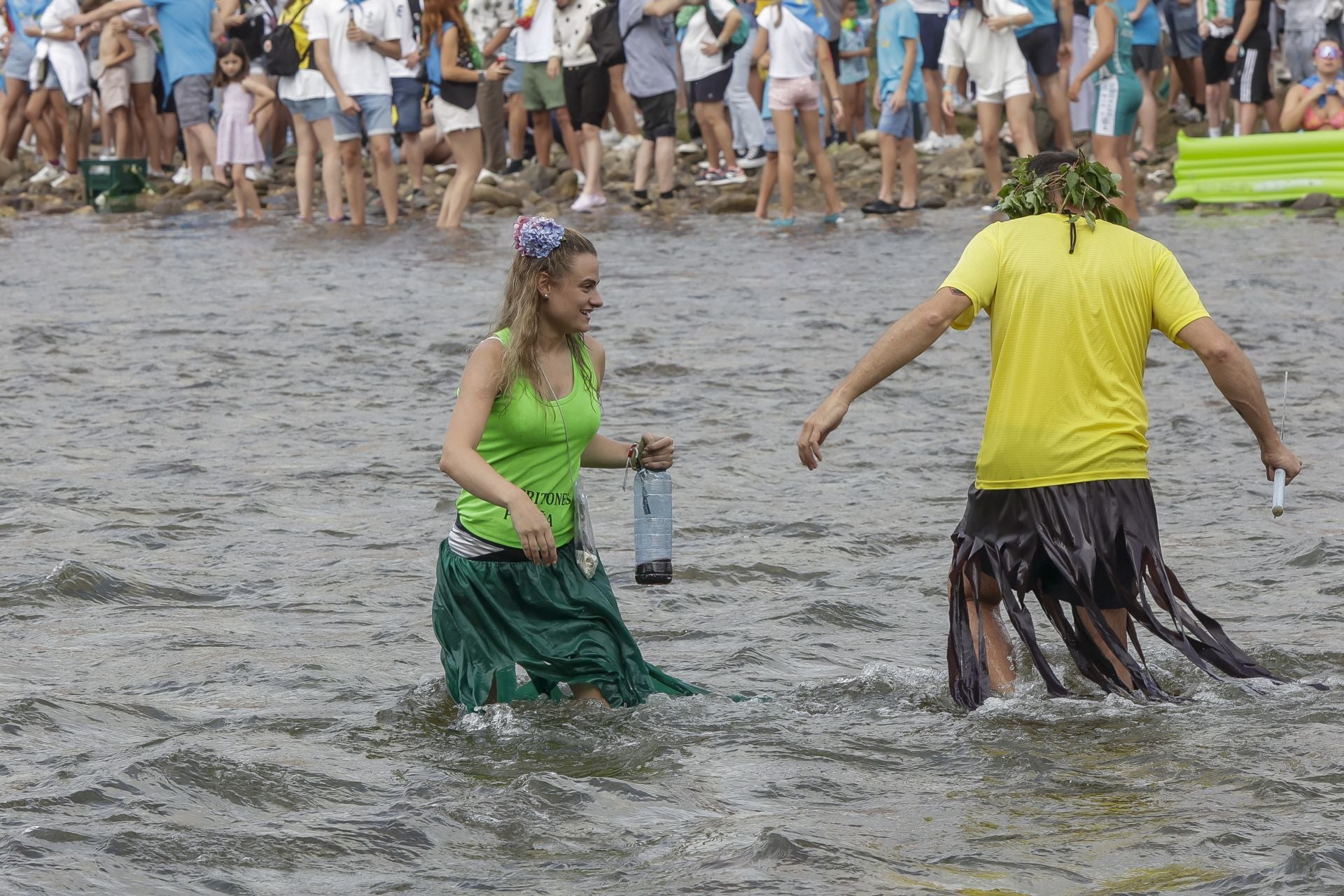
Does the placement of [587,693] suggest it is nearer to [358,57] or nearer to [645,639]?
[645,639]

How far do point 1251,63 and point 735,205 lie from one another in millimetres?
5044

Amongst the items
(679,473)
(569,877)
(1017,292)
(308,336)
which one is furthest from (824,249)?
(569,877)

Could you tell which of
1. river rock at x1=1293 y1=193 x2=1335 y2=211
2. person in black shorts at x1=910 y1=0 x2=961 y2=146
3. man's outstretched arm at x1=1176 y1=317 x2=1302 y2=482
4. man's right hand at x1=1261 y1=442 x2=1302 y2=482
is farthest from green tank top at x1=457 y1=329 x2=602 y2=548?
river rock at x1=1293 y1=193 x2=1335 y2=211

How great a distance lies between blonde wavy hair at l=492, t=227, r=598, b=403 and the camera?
5254 mm

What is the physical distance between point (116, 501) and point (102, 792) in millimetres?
3759

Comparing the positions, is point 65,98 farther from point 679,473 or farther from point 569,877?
point 569,877

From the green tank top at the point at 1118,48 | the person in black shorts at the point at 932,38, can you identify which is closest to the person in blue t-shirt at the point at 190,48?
the person in black shorts at the point at 932,38

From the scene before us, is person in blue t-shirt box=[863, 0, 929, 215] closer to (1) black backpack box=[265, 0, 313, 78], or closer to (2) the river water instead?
(2) the river water

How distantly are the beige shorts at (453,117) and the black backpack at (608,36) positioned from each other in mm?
2336

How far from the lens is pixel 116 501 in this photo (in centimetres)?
845

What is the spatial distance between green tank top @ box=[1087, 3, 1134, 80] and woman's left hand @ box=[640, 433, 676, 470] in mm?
10508

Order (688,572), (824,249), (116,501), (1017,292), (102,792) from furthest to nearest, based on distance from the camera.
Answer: (824,249), (116,501), (688,572), (1017,292), (102,792)

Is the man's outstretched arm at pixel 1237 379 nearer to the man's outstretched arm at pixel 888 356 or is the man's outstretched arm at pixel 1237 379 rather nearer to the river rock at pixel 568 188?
the man's outstretched arm at pixel 888 356

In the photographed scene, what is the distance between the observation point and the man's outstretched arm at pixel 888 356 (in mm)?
5133
